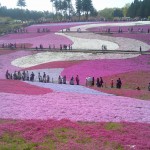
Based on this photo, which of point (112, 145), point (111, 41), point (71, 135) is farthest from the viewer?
point (111, 41)

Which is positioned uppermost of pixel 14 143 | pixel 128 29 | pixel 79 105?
pixel 128 29

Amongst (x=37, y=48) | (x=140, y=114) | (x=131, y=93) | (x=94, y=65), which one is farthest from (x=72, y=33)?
(x=140, y=114)

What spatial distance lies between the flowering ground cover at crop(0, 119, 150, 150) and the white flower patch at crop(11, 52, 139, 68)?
33886mm

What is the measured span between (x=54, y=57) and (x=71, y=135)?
1575 inches

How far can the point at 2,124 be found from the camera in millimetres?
19078

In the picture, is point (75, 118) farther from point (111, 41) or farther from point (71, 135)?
point (111, 41)

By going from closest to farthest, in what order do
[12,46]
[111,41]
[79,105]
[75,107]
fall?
[75,107] → [79,105] → [12,46] → [111,41]

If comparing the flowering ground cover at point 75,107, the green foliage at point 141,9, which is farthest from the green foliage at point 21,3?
the flowering ground cover at point 75,107

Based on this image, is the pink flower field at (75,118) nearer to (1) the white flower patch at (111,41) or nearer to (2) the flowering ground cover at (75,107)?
(2) the flowering ground cover at (75,107)

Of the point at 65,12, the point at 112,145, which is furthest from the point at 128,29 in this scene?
the point at 65,12

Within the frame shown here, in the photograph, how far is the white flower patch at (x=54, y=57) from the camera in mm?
52844

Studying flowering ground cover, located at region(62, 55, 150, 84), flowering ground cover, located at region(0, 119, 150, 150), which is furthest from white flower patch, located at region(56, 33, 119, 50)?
flowering ground cover, located at region(0, 119, 150, 150)

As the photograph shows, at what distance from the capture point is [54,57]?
56.4m

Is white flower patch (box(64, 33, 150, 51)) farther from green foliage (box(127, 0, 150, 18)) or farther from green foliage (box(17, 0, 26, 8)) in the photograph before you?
green foliage (box(17, 0, 26, 8))
